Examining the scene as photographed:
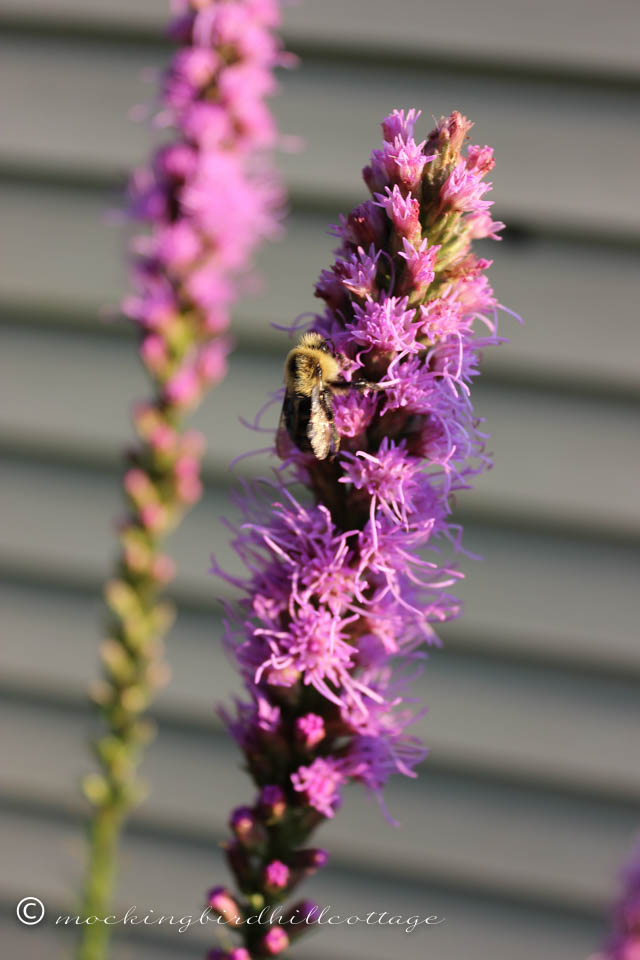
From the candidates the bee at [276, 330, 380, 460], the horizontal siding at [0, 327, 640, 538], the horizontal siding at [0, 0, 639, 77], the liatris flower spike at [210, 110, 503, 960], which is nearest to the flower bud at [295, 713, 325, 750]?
the liatris flower spike at [210, 110, 503, 960]

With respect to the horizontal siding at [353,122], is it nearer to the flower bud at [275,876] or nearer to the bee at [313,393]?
the bee at [313,393]

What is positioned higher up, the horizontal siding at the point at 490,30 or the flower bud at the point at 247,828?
the horizontal siding at the point at 490,30

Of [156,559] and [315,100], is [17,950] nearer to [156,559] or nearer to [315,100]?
[156,559]

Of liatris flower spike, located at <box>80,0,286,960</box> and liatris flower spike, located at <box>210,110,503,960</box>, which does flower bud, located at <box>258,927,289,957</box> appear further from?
liatris flower spike, located at <box>80,0,286,960</box>

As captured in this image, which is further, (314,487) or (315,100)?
(315,100)

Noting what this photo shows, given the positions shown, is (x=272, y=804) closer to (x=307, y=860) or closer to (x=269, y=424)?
(x=307, y=860)

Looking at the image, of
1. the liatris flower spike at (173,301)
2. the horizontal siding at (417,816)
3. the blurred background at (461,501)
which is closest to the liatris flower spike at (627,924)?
the liatris flower spike at (173,301)

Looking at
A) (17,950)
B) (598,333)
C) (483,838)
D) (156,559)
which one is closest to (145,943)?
(17,950)
